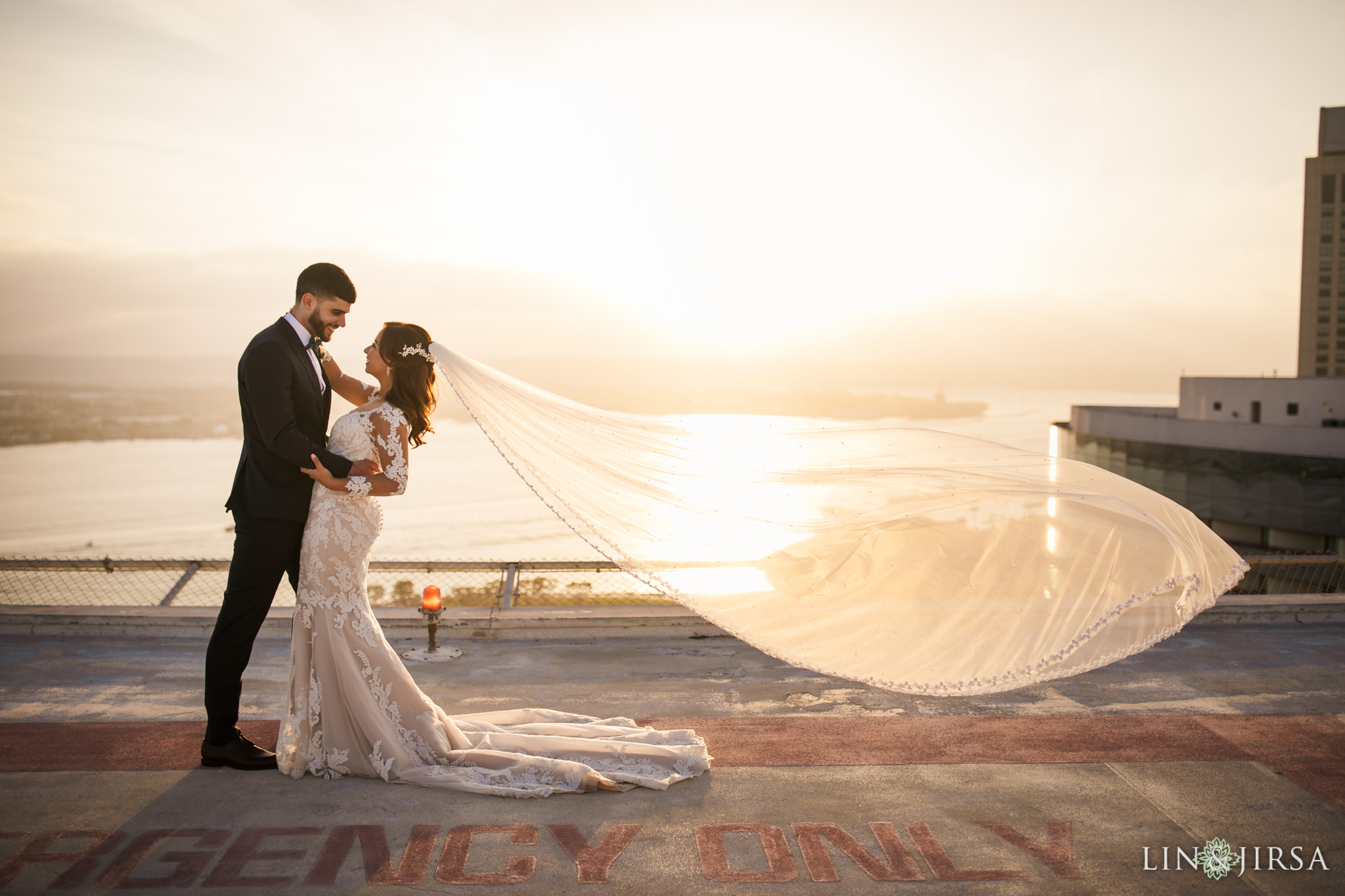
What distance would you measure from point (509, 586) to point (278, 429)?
3.46 metres

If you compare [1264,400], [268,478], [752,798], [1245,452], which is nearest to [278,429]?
[268,478]

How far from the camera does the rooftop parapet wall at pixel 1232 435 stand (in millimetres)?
37219

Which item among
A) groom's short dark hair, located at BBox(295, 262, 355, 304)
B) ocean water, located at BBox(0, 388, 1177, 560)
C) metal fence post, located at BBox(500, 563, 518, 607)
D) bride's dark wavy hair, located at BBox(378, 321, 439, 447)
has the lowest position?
ocean water, located at BBox(0, 388, 1177, 560)

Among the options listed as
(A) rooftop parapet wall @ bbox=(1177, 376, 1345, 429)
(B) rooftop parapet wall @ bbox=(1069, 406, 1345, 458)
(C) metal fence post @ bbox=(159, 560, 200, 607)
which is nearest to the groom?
(C) metal fence post @ bbox=(159, 560, 200, 607)

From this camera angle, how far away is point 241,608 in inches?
171

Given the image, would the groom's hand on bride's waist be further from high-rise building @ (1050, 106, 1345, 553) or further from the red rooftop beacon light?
high-rise building @ (1050, 106, 1345, 553)

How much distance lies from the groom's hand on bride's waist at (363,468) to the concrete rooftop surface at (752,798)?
1559 mm

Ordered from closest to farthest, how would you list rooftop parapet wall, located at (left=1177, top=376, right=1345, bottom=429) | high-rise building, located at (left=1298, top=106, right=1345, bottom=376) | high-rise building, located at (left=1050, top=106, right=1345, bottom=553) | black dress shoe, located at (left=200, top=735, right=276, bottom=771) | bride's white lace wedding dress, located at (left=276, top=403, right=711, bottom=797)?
bride's white lace wedding dress, located at (left=276, top=403, right=711, bottom=797) < black dress shoe, located at (left=200, top=735, right=276, bottom=771) < high-rise building, located at (left=1050, top=106, right=1345, bottom=553) < rooftop parapet wall, located at (left=1177, top=376, right=1345, bottom=429) < high-rise building, located at (left=1298, top=106, right=1345, bottom=376)

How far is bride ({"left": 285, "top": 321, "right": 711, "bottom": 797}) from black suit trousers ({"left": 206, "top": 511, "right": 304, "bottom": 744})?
0.49 feet

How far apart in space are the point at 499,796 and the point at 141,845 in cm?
149

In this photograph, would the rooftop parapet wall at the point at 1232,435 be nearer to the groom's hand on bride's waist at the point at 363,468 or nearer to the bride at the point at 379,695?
the bride at the point at 379,695

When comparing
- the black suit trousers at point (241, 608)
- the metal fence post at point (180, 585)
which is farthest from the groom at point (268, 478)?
the metal fence post at point (180, 585)

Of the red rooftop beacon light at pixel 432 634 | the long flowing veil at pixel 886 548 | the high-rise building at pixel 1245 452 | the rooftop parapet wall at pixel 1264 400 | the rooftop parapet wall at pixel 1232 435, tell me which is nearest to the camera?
the long flowing veil at pixel 886 548

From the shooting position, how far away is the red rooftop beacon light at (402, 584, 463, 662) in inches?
249
